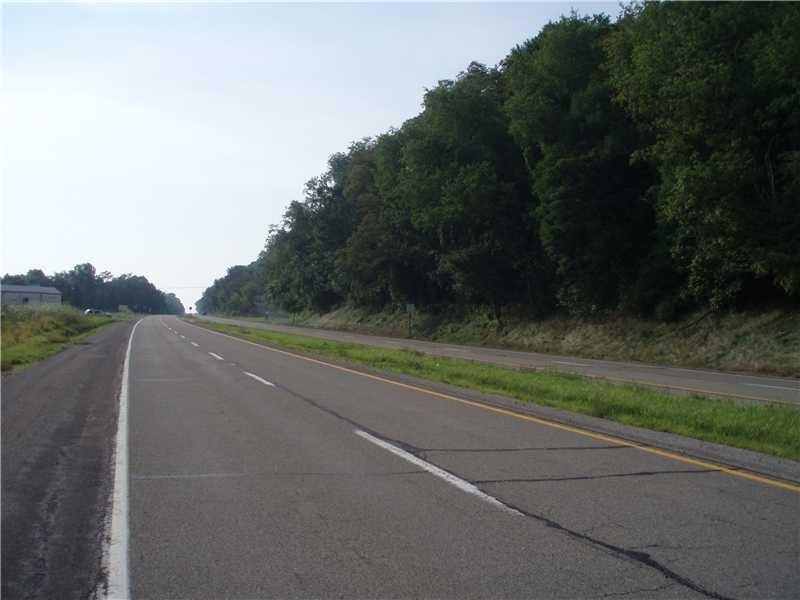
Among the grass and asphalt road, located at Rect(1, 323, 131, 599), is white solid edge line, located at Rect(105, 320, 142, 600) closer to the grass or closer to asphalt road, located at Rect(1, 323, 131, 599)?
asphalt road, located at Rect(1, 323, 131, 599)

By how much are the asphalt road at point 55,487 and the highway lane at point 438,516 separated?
0.38 metres

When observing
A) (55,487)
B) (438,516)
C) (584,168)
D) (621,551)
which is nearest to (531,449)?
(438,516)

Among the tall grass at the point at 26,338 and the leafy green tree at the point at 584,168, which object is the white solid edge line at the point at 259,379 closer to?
the tall grass at the point at 26,338

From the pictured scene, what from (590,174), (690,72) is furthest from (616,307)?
(690,72)

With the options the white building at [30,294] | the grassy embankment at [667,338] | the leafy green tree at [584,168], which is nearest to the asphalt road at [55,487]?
the grassy embankment at [667,338]

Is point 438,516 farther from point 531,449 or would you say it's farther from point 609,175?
point 609,175

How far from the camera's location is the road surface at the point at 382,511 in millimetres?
5508

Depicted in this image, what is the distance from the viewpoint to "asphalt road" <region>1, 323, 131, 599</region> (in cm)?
565

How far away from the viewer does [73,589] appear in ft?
17.6

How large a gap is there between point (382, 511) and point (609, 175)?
3522 cm

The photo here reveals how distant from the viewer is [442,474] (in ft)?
28.9

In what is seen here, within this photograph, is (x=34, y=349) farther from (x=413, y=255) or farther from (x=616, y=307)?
(x=413, y=255)

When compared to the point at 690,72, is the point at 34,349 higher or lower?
lower

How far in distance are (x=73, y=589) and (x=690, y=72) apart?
95.2ft
